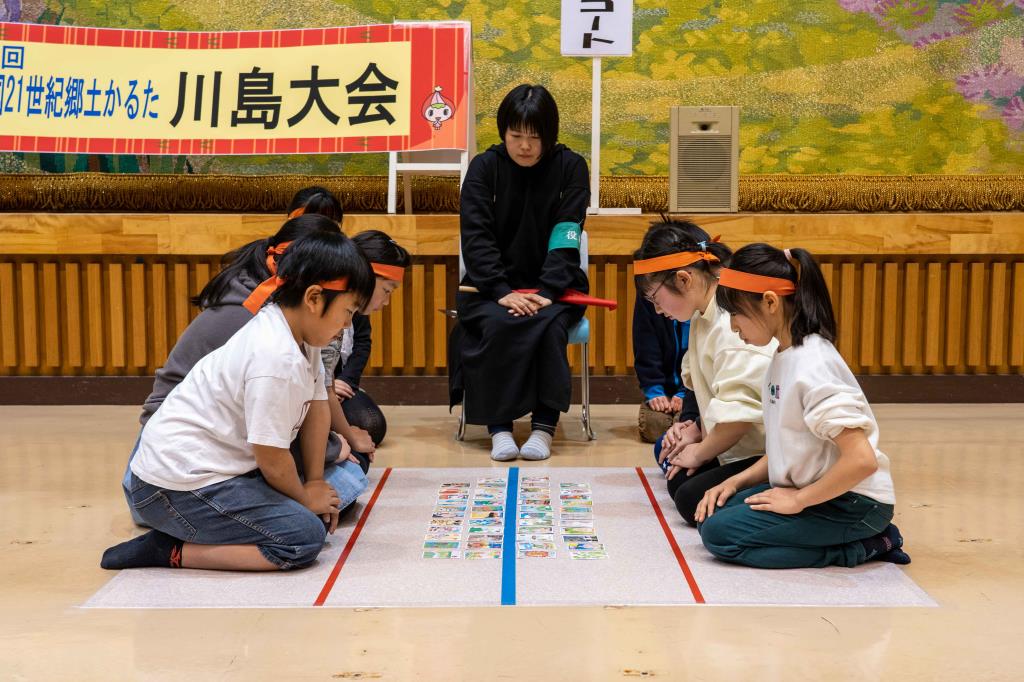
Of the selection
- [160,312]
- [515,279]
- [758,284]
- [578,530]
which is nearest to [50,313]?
[160,312]

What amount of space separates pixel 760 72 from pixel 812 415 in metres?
3.49

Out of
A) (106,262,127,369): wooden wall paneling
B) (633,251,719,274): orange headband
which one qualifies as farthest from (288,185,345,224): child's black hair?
(106,262,127,369): wooden wall paneling

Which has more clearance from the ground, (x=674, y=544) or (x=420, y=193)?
(x=420, y=193)

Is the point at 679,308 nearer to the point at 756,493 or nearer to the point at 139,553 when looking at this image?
the point at 756,493

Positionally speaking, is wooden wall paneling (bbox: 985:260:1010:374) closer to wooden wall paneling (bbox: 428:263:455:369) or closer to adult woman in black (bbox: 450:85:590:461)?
adult woman in black (bbox: 450:85:590:461)

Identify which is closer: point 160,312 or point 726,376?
point 726,376

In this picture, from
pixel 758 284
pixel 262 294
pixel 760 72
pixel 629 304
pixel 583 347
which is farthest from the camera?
pixel 760 72

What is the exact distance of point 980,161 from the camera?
543 cm

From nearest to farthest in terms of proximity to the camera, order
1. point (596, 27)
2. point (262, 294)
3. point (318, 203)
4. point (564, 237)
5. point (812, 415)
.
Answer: point (812, 415) < point (262, 294) < point (318, 203) < point (564, 237) < point (596, 27)

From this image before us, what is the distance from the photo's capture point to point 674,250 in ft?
10.1

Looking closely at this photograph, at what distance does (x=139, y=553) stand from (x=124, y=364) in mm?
2476

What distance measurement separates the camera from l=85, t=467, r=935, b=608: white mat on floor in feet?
7.50

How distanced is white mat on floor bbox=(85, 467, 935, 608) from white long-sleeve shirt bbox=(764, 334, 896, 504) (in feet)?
0.75

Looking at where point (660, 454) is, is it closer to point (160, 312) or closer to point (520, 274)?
point (520, 274)
